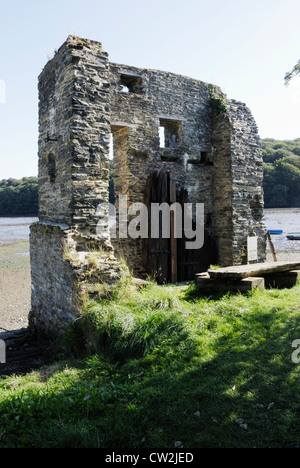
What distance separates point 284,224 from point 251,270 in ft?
122

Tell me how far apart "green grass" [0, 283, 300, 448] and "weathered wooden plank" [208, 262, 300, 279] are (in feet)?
1.60

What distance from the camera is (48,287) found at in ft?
23.4

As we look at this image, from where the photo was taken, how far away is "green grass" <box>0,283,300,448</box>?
3070mm

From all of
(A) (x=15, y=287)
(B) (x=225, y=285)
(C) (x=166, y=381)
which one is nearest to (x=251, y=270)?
(B) (x=225, y=285)

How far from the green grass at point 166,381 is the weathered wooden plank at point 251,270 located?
49 centimetres

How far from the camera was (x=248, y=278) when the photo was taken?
6.39m

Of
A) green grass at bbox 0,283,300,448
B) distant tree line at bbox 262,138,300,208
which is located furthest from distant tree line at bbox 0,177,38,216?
green grass at bbox 0,283,300,448

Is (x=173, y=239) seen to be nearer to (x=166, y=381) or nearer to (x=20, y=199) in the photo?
(x=166, y=381)

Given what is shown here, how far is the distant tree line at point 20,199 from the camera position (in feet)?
199

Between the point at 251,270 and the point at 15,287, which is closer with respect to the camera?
the point at 251,270

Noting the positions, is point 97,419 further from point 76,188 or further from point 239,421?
point 76,188

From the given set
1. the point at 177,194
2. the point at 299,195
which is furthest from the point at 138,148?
the point at 299,195

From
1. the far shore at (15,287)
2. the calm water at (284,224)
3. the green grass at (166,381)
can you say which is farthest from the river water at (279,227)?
the green grass at (166,381)

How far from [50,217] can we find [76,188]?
1.41 meters
